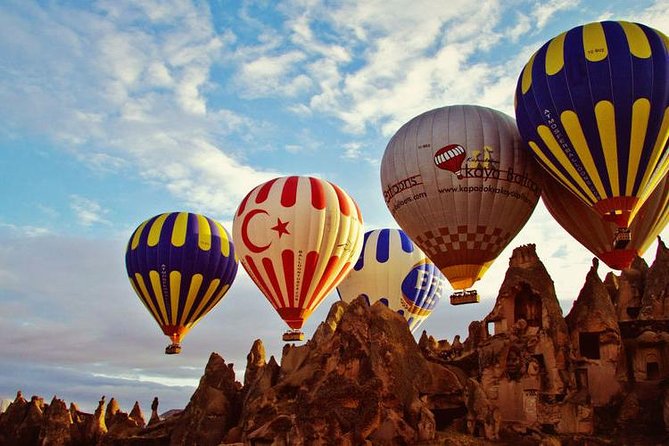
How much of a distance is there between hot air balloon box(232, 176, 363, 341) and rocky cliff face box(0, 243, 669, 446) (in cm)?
485

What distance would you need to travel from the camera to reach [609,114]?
24219 mm

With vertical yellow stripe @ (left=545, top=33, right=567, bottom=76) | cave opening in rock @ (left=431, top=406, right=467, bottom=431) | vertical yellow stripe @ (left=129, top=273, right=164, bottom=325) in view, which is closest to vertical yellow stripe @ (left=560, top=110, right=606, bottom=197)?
vertical yellow stripe @ (left=545, top=33, right=567, bottom=76)

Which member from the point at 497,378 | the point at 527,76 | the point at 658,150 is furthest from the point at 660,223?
the point at 497,378

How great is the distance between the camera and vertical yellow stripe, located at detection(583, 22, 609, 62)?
24812 millimetres

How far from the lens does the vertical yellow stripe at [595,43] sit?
24.8m

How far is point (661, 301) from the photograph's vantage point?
2698cm

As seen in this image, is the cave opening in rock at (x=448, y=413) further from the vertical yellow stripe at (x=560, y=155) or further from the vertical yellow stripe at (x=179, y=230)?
the vertical yellow stripe at (x=179, y=230)

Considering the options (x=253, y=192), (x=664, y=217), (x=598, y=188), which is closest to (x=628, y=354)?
(x=598, y=188)

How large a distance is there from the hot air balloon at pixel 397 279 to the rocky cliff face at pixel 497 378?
43.0 ft

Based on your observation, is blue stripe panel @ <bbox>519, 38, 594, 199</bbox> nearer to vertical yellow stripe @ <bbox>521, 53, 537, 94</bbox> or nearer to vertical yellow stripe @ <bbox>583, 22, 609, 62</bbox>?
vertical yellow stripe @ <bbox>521, 53, 537, 94</bbox>

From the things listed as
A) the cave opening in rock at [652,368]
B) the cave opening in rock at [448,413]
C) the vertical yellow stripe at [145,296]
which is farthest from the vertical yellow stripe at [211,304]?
the cave opening in rock at [652,368]

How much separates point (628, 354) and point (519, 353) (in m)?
4.00

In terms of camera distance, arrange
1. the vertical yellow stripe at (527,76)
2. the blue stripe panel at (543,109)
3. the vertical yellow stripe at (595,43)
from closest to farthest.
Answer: the vertical yellow stripe at (595,43) < the blue stripe panel at (543,109) < the vertical yellow stripe at (527,76)

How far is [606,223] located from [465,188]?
5.56m
